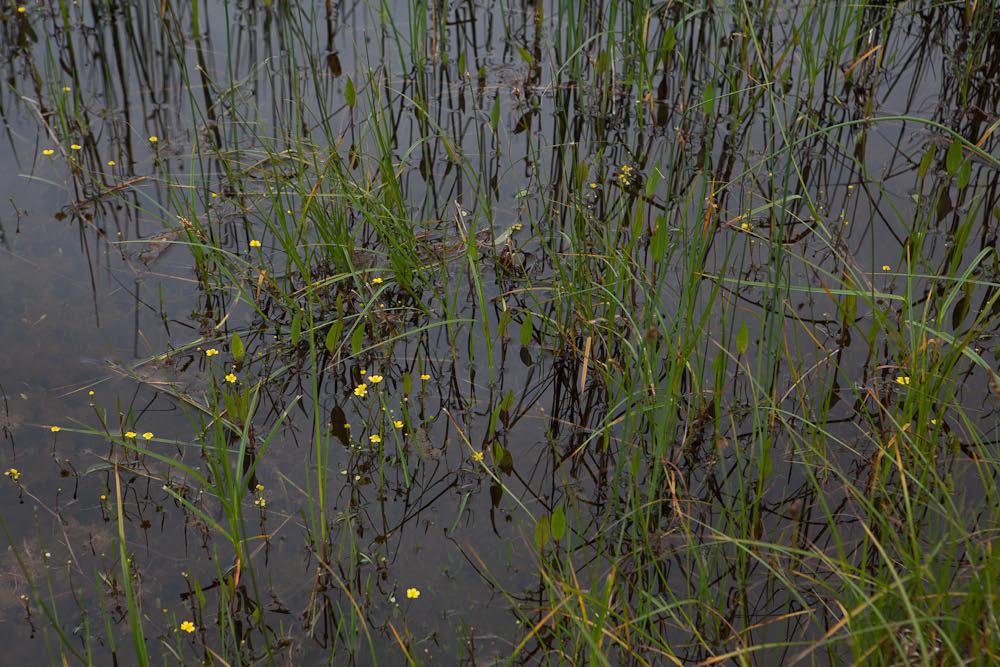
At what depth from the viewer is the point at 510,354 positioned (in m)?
3.29

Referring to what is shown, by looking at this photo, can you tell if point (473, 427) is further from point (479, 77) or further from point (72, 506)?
point (479, 77)

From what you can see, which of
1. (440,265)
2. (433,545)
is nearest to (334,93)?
(440,265)

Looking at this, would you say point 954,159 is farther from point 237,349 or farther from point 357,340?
point 237,349

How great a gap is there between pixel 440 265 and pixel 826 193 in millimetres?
1494

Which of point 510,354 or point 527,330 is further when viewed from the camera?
point 510,354

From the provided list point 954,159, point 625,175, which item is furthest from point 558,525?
point 954,159

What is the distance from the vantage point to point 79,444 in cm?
295

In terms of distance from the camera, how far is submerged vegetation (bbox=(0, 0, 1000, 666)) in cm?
248

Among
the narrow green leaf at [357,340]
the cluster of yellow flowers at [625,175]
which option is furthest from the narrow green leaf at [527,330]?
the cluster of yellow flowers at [625,175]

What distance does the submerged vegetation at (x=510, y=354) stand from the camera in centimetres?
248

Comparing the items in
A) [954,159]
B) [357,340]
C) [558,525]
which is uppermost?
[954,159]

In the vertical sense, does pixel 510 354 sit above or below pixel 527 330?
below

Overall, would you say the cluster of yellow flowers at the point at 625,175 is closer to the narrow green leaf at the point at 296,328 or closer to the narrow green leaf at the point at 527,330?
the narrow green leaf at the point at 527,330

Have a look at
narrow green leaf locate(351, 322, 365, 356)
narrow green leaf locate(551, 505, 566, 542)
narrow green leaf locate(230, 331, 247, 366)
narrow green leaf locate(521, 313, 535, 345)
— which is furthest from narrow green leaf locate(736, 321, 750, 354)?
narrow green leaf locate(230, 331, 247, 366)
